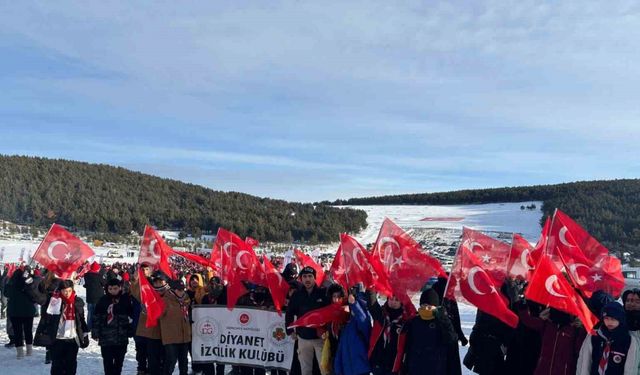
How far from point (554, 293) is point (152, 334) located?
4.86m

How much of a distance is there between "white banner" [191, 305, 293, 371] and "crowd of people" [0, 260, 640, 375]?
0.47 feet

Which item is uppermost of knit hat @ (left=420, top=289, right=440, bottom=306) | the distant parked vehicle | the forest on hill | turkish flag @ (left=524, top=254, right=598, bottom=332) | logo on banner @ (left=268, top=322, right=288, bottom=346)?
the forest on hill

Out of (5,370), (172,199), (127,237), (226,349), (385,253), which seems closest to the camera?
(385,253)

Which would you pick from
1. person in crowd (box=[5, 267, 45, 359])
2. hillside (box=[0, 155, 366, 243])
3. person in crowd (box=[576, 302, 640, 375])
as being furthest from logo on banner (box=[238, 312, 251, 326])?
hillside (box=[0, 155, 366, 243])

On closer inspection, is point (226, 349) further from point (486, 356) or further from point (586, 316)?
point (586, 316)

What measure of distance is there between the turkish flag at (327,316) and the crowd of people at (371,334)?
0.21 feet

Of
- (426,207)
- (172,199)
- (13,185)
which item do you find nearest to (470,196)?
(426,207)

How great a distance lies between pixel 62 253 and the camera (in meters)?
8.95

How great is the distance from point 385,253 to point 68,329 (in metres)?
4.03

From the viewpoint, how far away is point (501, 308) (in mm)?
6051

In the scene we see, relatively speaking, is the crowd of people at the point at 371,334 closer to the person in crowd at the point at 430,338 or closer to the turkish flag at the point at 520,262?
the person in crowd at the point at 430,338

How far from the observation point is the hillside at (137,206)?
2104 inches

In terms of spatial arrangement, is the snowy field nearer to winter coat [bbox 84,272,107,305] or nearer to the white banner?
winter coat [bbox 84,272,107,305]

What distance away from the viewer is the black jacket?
24.0ft
